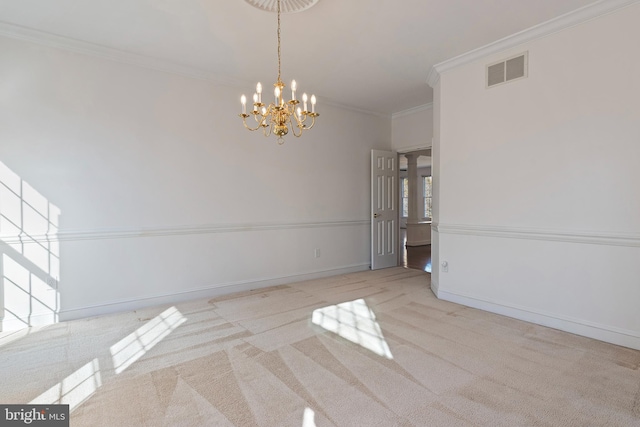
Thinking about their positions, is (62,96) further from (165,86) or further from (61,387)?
(61,387)

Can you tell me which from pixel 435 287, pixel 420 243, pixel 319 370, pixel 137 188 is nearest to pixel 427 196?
pixel 420 243

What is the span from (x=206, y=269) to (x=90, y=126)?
6.60ft

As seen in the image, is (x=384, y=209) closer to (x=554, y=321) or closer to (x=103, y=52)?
(x=554, y=321)

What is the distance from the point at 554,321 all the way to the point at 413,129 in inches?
143

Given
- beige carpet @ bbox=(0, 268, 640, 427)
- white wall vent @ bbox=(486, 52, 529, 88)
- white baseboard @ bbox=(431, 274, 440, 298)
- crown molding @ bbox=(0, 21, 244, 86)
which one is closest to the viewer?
beige carpet @ bbox=(0, 268, 640, 427)

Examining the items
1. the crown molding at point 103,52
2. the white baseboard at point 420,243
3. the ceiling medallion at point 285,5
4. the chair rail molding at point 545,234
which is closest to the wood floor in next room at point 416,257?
the white baseboard at point 420,243

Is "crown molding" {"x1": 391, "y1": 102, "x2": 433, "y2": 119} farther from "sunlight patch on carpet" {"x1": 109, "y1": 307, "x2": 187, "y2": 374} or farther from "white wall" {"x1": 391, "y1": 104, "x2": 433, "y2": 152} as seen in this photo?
"sunlight patch on carpet" {"x1": 109, "y1": 307, "x2": 187, "y2": 374}

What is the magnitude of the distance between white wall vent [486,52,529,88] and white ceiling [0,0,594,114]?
0.90 ft

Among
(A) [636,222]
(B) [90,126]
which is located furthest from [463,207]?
(B) [90,126]

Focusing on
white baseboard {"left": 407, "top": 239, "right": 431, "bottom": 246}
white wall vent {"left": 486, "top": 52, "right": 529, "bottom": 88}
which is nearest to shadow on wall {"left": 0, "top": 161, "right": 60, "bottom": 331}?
white wall vent {"left": 486, "top": 52, "right": 529, "bottom": 88}

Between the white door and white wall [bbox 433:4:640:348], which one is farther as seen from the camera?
the white door

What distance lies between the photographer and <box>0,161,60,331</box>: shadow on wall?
3.12 m

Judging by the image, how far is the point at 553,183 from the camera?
3129 millimetres

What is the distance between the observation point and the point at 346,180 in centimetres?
560
